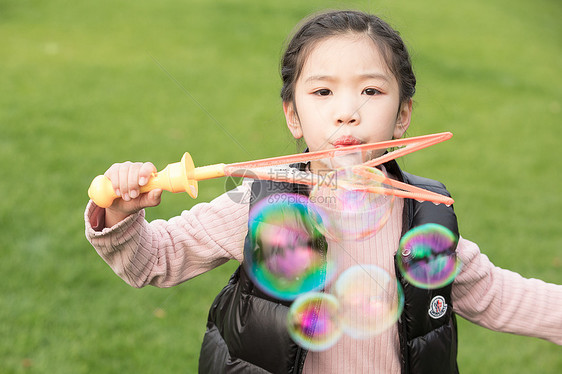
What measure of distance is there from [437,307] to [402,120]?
0.45m

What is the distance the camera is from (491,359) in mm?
2627

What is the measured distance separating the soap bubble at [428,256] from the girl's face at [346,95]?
21cm

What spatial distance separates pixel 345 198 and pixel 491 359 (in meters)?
1.69

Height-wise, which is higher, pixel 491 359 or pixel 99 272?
pixel 99 272

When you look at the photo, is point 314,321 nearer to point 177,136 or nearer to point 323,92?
Answer: point 323,92

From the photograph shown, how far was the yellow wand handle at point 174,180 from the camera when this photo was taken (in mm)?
1064

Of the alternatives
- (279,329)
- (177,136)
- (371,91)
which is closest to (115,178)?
(279,329)

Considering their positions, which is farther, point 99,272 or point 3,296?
point 99,272

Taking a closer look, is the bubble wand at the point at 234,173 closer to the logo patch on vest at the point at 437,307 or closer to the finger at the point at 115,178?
the finger at the point at 115,178

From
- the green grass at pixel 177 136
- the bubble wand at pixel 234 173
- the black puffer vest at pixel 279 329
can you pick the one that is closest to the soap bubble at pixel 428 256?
the black puffer vest at pixel 279 329

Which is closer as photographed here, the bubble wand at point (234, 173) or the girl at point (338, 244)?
the bubble wand at point (234, 173)

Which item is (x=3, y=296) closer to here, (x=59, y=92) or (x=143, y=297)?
(x=143, y=297)

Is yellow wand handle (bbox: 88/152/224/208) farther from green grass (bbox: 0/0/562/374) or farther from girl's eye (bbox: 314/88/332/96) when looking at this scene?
green grass (bbox: 0/0/562/374)

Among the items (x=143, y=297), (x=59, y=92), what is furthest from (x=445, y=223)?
(x=59, y=92)
